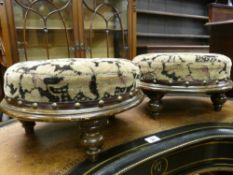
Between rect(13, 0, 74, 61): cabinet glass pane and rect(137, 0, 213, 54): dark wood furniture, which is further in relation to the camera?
rect(137, 0, 213, 54): dark wood furniture

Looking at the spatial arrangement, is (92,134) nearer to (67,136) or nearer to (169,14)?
(67,136)

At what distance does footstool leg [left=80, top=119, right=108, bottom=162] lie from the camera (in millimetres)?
464

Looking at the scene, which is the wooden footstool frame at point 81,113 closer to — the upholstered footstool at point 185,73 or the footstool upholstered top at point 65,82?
the footstool upholstered top at point 65,82

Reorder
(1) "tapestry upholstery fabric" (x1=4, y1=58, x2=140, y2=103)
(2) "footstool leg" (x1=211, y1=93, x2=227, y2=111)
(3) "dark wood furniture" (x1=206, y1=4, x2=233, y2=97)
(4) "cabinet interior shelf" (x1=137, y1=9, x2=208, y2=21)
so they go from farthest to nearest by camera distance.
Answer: (4) "cabinet interior shelf" (x1=137, y1=9, x2=208, y2=21), (3) "dark wood furniture" (x1=206, y1=4, x2=233, y2=97), (2) "footstool leg" (x1=211, y1=93, x2=227, y2=111), (1) "tapestry upholstery fabric" (x1=4, y1=58, x2=140, y2=103)

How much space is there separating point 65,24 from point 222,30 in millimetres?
981

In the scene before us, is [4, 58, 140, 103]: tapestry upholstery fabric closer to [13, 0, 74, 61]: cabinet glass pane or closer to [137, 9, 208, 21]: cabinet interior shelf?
[13, 0, 74, 61]: cabinet glass pane

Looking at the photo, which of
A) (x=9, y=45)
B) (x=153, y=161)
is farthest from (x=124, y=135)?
(x=9, y=45)

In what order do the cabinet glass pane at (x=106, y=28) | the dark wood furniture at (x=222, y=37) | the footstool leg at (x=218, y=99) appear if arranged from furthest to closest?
1. the cabinet glass pane at (x=106, y=28)
2. the dark wood furniture at (x=222, y=37)
3. the footstool leg at (x=218, y=99)

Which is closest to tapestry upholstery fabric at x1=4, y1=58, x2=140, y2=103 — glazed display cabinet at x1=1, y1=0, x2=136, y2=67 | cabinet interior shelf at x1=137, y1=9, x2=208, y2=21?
glazed display cabinet at x1=1, y1=0, x2=136, y2=67

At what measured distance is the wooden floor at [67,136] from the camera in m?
0.51

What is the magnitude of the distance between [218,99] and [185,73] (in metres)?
0.24

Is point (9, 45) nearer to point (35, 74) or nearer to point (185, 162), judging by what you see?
point (35, 74)

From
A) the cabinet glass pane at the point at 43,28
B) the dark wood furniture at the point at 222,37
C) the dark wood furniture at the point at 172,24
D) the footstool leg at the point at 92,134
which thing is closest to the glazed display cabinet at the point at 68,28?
the cabinet glass pane at the point at 43,28

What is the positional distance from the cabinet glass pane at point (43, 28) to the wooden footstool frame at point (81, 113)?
2.65 feet
